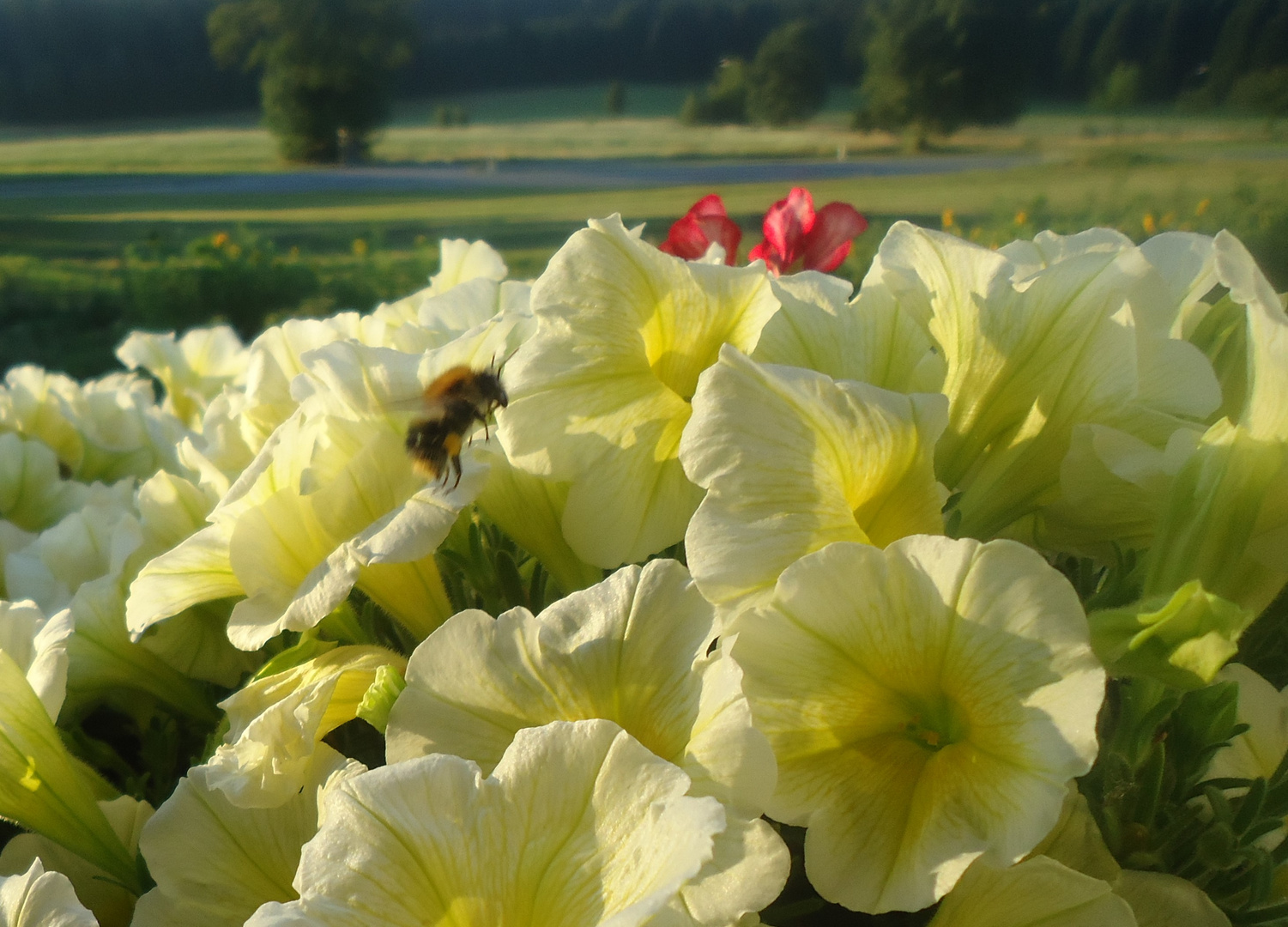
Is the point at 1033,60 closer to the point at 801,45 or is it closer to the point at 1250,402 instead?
the point at 801,45

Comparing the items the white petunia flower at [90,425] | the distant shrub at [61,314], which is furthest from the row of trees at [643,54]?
the white petunia flower at [90,425]

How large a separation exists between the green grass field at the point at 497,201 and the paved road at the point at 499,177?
38mm

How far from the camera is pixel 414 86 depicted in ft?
14.7

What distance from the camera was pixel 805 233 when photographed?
902 mm

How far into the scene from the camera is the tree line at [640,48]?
144 inches

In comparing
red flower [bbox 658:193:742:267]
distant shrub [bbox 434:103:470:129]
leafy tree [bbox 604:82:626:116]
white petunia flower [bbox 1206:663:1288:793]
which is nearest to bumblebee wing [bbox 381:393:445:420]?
white petunia flower [bbox 1206:663:1288:793]

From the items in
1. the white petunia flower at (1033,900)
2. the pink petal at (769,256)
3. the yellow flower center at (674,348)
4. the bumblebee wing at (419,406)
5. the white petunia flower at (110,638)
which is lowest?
the white petunia flower at (110,638)

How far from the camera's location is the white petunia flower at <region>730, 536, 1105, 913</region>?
294 mm

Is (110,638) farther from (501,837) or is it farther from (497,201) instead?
(497,201)

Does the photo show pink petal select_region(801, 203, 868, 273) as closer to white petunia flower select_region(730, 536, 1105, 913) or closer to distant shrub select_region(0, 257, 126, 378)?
white petunia flower select_region(730, 536, 1105, 913)

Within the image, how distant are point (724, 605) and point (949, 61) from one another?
12.6 feet

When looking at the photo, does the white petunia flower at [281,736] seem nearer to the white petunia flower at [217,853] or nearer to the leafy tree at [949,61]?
the white petunia flower at [217,853]

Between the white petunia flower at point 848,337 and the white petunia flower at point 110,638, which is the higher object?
the white petunia flower at point 848,337

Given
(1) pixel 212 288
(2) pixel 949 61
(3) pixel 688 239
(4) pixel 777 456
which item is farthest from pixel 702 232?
(1) pixel 212 288
